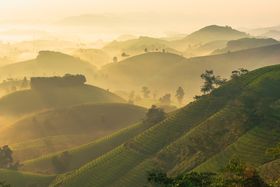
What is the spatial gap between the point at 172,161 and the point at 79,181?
3909 cm

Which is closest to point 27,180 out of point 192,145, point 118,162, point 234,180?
point 118,162

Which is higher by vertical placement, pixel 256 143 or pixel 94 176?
pixel 256 143

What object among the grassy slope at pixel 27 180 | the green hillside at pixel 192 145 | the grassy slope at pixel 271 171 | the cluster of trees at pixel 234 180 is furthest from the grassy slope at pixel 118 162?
the cluster of trees at pixel 234 180

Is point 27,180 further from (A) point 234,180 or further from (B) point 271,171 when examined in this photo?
(A) point 234,180

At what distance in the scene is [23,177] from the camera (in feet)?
653

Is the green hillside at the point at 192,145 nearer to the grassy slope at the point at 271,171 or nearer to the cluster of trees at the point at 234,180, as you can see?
the grassy slope at the point at 271,171

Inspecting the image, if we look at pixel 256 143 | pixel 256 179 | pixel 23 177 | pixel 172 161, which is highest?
pixel 256 179

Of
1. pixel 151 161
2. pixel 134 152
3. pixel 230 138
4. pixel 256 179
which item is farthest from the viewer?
pixel 134 152

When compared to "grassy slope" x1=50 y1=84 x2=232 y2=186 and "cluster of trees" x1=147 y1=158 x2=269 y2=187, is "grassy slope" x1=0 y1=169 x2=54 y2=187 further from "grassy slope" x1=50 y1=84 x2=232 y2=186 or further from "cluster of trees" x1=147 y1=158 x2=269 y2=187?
"cluster of trees" x1=147 y1=158 x2=269 y2=187

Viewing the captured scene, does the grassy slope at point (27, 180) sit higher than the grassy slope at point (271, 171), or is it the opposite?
the grassy slope at point (271, 171)

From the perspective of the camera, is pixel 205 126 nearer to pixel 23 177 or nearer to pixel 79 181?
pixel 79 181

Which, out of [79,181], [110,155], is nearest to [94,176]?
[79,181]

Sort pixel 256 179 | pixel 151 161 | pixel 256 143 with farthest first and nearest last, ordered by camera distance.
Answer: pixel 151 161, pixel 256 143, pixel 256 179

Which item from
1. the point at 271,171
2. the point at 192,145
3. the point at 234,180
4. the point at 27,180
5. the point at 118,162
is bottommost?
the point at 27,180
